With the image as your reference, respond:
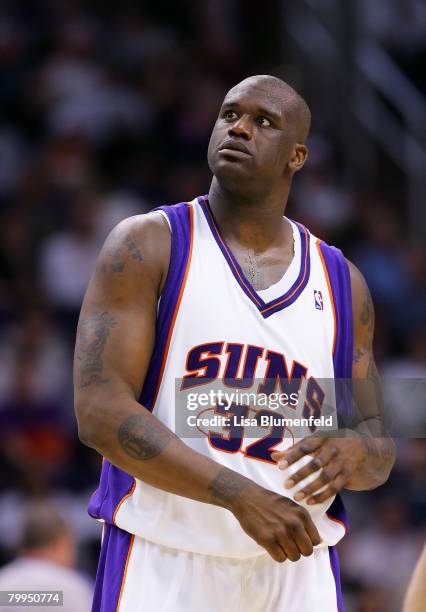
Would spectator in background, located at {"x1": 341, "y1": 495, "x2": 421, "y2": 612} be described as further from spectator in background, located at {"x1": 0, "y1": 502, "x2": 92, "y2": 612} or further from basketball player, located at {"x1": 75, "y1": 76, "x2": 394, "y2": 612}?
basketball player, located at {"x1": 75, "y1": 76, "x2": 394, "y2": 612}

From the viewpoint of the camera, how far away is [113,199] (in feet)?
30.0

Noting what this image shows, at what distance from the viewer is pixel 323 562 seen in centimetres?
382

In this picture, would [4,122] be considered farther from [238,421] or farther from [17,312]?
[238,421]

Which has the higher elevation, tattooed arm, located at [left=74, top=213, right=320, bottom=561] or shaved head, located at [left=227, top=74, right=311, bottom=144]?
shaved head, located at [left=227, top=74, right=311, bottom=144]

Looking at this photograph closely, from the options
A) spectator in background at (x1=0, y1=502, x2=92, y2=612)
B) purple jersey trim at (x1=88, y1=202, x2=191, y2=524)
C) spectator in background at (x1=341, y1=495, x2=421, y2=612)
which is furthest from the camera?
spectator in background at (x1=341, y1=495, x2=421, y2=612)

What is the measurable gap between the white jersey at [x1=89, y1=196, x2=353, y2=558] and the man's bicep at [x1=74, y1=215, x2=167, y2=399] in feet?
0.26

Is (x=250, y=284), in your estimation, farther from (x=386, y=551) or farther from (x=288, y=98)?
(x=386, y=551)

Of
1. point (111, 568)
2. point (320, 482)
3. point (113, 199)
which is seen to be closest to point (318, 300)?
point (320, 482)

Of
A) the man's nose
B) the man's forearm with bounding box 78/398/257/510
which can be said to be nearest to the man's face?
the man's nose

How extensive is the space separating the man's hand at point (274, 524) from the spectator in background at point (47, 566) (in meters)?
1.33

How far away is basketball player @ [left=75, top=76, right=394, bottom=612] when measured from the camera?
3.51m

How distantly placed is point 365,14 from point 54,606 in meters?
7.92

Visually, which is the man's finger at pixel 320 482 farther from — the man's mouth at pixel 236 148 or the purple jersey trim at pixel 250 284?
the man's mouth at pixel 236 148

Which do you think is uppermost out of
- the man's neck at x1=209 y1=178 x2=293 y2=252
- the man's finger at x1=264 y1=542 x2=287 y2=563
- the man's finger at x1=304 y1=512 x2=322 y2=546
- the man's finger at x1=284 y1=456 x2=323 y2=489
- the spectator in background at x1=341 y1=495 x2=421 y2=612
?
the man's neck at x1=209 y1=178 x2=293 y2=252
